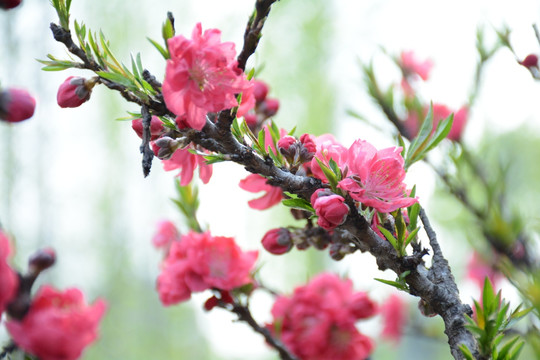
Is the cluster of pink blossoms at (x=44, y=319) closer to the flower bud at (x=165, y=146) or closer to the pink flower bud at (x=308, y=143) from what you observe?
the flower bud at (x=165, y=146)

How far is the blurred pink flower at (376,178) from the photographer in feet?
1.39

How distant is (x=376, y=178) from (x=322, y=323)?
1.09ft

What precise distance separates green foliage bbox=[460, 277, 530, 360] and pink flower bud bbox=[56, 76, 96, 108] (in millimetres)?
367

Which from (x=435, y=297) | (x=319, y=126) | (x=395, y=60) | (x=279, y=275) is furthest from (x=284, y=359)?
(x=279, y=275)

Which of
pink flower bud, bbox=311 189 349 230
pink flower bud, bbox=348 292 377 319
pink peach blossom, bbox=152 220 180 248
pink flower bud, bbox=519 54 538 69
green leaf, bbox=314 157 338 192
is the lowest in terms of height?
pink peach blossom, bbox=152 220 180 248

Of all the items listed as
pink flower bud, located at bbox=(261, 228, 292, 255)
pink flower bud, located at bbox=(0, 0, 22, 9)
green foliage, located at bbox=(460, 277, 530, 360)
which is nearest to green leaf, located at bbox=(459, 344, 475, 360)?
green foliage, located at bbox=(460, 277, 530, 360)

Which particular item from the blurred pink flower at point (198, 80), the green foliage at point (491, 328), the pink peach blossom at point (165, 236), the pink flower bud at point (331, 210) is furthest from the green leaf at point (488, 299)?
the pink peach blossom at point (165, 236)

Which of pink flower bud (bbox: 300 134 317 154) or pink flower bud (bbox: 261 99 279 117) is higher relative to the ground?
pink flower bud (bbox: 300 134 317 154)

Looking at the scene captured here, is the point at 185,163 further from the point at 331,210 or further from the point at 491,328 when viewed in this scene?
the point at 491,328

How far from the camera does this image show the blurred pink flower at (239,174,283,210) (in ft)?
1.75

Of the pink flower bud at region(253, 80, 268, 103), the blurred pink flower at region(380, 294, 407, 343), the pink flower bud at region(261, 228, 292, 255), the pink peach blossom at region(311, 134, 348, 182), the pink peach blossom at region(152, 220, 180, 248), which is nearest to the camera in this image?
the pink peach blossom at region(311, 134, 348, 182)

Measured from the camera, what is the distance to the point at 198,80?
1.34 feet

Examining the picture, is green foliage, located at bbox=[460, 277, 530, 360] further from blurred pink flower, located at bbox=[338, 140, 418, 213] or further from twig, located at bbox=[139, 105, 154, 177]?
twig, located at bbox=[139, 105, 154, 177]

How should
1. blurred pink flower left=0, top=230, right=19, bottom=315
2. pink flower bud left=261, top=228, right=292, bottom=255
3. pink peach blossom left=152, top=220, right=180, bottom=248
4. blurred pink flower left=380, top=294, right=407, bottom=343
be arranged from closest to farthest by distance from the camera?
blurred pink flower left=0, top=230, right=19, bottom=315, pink flower bud left=261, top=228, right=292, bottom=255, pink peach blossom left=152, top=220, right=180, bottom=248, blurred pink flower left=380, top=294, right=407, bottom=343
